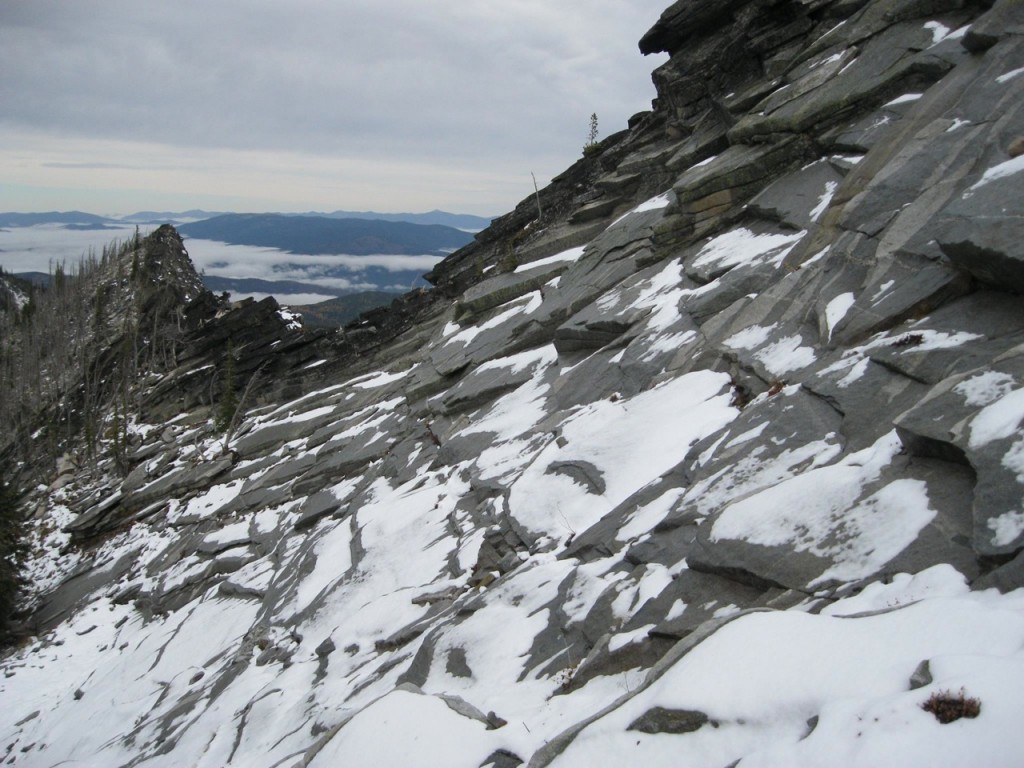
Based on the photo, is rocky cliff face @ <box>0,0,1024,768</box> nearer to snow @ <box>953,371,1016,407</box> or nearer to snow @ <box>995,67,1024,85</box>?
snow @ <box>953,371,1016,407</box>

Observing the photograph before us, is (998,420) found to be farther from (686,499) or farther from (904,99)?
(904,99)

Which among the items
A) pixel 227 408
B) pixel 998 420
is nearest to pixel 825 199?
pixel 998 420

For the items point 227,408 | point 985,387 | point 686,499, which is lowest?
point 227,408

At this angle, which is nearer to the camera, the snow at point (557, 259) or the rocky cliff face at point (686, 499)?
the rocky cliff face at point (686, 499)

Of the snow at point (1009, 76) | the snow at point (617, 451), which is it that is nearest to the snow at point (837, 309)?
the snow at point (617, 451)

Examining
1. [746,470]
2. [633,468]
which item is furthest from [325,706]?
[746,470]

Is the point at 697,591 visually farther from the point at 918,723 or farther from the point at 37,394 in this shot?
the point at 37,394

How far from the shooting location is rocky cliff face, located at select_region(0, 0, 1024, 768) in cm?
649

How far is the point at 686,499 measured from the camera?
11.2 metres

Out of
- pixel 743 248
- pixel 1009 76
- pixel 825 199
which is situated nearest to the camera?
pixel 1009 76

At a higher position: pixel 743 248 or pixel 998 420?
pixel 743 248

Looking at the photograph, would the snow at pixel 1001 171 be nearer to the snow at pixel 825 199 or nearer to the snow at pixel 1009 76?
the snow at pixel 1009 76

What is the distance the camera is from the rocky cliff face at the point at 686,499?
6.49 metres

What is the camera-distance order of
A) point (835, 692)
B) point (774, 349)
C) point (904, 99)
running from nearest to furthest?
1. point (835, 692)
2. point (774, 349)
3. point (904, 99)
